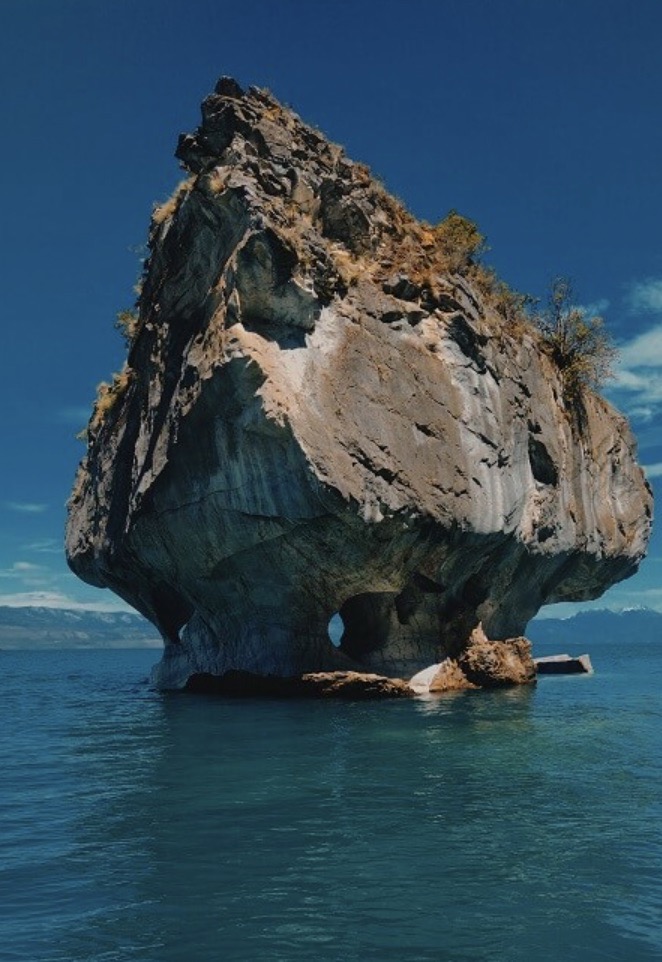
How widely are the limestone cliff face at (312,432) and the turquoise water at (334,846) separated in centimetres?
711

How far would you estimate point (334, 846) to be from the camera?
31.2 ft

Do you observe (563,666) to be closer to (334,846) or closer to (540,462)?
(540,462)

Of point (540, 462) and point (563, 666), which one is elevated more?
point (540, 462)

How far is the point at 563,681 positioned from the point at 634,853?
104 feet

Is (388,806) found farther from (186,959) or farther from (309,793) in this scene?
(186,959)

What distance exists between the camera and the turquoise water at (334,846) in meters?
6.99

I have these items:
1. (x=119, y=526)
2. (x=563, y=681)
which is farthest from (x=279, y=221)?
(x=563, y=681)

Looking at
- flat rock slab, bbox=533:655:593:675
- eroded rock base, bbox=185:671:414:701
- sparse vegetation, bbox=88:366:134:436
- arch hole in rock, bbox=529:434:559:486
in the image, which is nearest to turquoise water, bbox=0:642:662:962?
eroded rock base, bbox=185:671:414:701

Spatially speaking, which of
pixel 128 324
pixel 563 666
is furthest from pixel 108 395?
pixel 563 666

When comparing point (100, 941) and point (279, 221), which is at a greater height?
point (279, 221)

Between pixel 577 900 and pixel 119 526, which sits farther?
pixel 119 526

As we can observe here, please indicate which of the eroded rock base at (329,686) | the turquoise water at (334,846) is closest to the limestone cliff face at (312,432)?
the eroded rock base at (329,686)

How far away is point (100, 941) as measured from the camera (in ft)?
22.8

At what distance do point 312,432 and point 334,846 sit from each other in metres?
14.2
